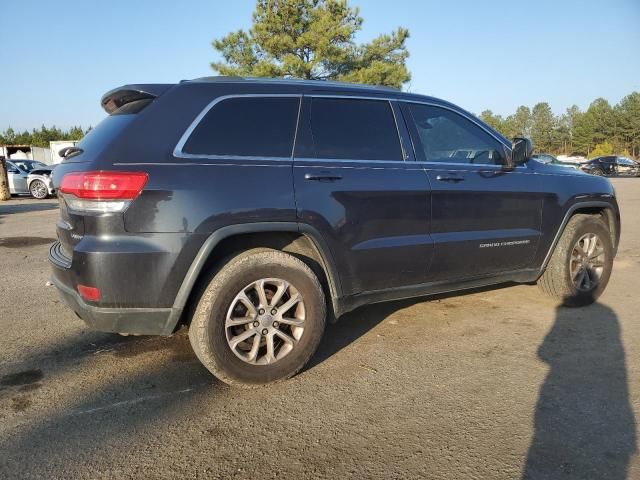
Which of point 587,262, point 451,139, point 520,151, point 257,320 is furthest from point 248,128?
point 587,262

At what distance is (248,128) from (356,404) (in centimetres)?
179

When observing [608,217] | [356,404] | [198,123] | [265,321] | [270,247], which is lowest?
[356,404]

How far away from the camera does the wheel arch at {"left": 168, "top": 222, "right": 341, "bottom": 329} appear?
2931 mm

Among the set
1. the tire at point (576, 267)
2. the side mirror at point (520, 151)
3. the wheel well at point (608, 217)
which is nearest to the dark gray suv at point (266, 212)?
the side mirror at point (520, 151)

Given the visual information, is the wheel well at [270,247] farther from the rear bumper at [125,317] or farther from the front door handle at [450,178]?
the front door handle at [450,178]

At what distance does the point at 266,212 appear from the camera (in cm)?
308

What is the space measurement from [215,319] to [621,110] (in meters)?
84.9

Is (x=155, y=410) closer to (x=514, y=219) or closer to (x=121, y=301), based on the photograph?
(x=121, y=301)

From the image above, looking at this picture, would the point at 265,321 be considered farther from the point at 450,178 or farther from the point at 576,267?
the point at 576,267

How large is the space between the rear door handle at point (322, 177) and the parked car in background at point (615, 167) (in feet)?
114

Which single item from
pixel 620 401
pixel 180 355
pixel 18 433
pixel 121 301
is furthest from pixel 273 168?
pixel 620 401

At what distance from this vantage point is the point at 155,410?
289 cm

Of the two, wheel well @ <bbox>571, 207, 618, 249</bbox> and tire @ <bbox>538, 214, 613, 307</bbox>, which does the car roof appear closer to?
tire @ <bbox>538, 214, 613, 307</bbox>

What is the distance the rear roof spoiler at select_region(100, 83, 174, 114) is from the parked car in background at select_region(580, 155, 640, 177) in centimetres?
3543
